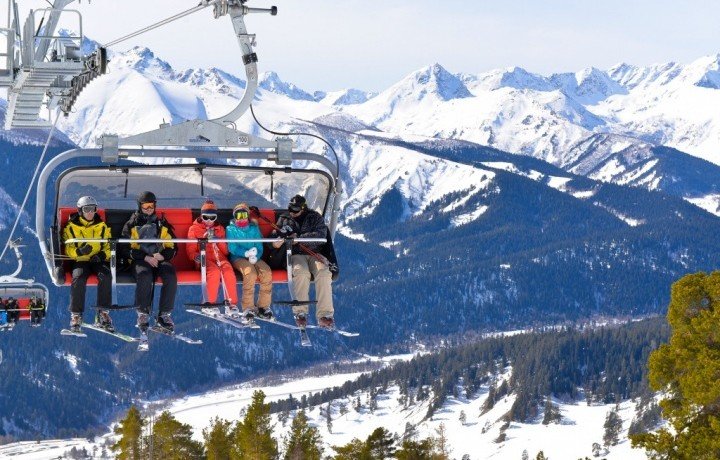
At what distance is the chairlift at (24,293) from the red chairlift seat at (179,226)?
5.48ft

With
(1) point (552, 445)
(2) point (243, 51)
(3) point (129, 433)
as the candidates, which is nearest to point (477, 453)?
(1) point (552, 445)

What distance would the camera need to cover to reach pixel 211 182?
23281 millimetres

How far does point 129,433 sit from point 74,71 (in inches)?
1946

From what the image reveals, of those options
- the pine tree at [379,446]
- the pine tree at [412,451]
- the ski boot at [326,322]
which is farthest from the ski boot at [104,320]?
the pine tree at [379,446]

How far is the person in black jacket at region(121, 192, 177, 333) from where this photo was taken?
22.5 meters

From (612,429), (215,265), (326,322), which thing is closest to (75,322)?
(215,265)

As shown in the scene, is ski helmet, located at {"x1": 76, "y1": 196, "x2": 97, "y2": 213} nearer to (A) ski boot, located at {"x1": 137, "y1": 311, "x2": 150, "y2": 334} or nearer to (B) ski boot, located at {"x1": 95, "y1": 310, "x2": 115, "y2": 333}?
(B) ski boot, located at {"x1": 95, "y1": 310, "x2": 115, "y2": 333}

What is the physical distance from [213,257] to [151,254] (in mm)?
1238

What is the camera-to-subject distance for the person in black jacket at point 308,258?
23547mm

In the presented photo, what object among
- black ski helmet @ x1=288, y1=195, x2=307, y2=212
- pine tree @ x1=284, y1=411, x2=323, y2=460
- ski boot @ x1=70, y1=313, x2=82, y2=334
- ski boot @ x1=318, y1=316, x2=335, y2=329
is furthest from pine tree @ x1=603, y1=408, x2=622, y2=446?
ski boot @ x1=70, y1=313, x2=82, y2=334

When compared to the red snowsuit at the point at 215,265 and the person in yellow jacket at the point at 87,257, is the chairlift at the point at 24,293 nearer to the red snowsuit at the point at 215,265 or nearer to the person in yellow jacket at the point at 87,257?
the person in yellow jacket at the point at 87,257

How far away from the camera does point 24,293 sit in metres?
25.4

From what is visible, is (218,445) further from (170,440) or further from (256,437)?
(256,437)

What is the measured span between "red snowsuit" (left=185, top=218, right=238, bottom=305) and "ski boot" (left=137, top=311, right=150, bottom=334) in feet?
4.41
